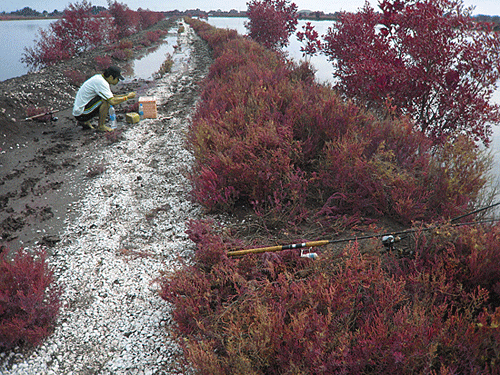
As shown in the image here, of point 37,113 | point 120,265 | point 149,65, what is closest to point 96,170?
point 120,265

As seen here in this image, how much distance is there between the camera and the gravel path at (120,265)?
2770mm

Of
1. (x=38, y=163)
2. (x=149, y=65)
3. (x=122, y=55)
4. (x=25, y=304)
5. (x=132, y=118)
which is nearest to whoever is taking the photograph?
(x=25, y=304)

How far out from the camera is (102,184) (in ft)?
18.5

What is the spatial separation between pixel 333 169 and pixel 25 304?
12.5 feet

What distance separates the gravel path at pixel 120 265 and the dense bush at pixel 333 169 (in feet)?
2.69

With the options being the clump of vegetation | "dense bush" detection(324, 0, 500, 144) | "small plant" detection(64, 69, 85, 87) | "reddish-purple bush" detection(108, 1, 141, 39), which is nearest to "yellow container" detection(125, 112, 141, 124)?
the clump of vegetation

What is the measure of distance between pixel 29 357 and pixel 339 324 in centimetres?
265

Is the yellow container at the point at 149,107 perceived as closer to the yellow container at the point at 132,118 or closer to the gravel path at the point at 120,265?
the yellow container at the point at 132,118

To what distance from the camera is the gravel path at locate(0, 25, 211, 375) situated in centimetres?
277

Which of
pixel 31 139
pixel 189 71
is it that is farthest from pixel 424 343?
pixel 189 71

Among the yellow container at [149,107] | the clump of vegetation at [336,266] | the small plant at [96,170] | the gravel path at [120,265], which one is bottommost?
the gravel path at [120,265]

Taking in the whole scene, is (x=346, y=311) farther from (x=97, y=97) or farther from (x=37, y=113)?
(x=37, y=113)

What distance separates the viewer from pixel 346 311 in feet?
7.96

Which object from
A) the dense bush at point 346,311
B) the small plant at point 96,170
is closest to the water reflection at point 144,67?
the small plant at point 96,170
